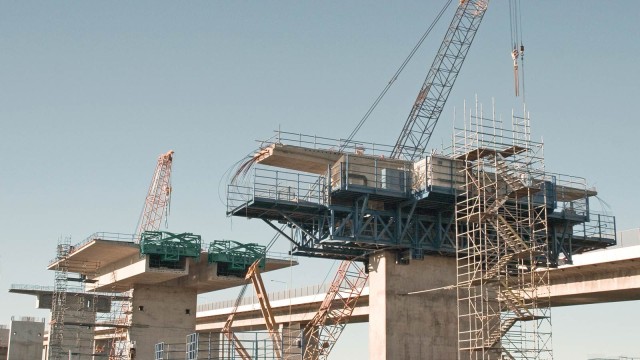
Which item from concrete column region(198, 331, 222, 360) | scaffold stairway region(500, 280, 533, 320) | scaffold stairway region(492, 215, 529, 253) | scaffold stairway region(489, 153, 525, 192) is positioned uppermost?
scaffold stairway region(489, 153, 525, 192)

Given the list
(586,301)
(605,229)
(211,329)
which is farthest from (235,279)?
(211,329)

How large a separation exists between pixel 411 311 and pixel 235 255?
1185 inches

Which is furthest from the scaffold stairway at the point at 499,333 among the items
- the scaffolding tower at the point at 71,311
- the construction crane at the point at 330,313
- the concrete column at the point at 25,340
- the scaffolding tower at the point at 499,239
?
the concrete column at the point at 25,340

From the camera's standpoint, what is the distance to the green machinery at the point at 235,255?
79.4m

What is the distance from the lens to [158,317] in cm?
8288

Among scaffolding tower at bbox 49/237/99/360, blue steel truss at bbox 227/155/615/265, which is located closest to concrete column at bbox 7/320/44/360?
scaffolding tower at bbox 49/237/99/360

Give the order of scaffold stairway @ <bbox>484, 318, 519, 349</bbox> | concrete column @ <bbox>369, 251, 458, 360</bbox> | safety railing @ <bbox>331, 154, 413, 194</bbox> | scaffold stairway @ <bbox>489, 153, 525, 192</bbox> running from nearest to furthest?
scaffold stairway @ <bbox>484, 318, 519, 349</bbox>, scaffold stairway @ <bbox>489, 153, 525, 192</bbox>, concrete column @ <bbox>369, 251, 458, 360</bbox>, safety railing @ <bbox>331, 154, 413, 194</bbox>

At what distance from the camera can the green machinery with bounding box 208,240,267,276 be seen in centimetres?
7944

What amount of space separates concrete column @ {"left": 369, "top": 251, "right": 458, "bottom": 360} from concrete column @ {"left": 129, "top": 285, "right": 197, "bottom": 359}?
33477 mm

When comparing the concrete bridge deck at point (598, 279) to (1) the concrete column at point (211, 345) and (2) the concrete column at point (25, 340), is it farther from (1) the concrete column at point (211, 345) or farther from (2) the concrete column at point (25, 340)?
(2) the concrete column at point (25, 340)

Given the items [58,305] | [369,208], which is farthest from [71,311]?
[369,208]

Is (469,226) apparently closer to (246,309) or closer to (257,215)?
(257,215)

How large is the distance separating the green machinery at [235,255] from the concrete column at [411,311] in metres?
27.3

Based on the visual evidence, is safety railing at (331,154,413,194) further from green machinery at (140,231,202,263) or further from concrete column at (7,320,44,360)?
concrete column at (7,320,44,360)
